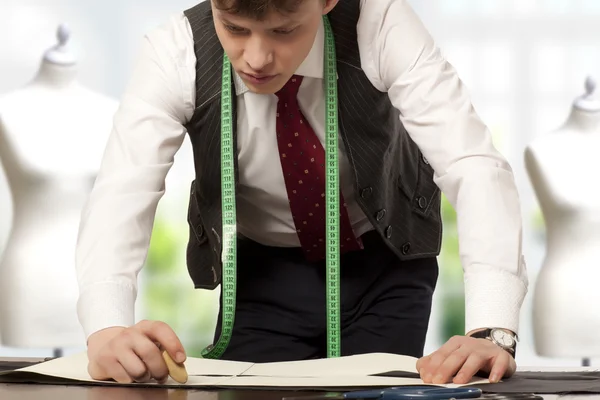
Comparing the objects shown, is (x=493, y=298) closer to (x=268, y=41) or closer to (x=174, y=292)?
(x=268, y=41)

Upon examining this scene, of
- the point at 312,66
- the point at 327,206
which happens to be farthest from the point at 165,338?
the point at 312,66

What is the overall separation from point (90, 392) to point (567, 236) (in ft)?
7.18

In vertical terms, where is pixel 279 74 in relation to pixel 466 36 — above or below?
below

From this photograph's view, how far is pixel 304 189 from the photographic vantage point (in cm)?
176

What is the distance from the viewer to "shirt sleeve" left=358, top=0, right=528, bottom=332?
140 centimetres

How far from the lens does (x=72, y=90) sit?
312cm

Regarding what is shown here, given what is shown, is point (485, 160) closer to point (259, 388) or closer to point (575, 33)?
point (259, 388)

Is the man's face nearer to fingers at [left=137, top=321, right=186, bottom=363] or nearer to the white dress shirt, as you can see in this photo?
the white dress shirt

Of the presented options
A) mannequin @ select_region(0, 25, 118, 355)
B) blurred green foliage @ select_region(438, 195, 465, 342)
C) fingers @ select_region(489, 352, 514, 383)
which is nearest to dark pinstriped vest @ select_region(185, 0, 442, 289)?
fingers @ select_region(489, 352, 514, 383)

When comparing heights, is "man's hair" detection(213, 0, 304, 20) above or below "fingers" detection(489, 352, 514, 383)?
above

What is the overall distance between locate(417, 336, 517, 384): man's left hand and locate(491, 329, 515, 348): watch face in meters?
0.06

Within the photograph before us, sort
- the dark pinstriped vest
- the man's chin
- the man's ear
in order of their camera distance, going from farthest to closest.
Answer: the dark pinstriped vest < the man's ear < the man's chin

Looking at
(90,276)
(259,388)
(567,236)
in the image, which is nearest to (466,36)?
(567,236)

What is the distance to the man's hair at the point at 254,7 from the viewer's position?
1370mm
